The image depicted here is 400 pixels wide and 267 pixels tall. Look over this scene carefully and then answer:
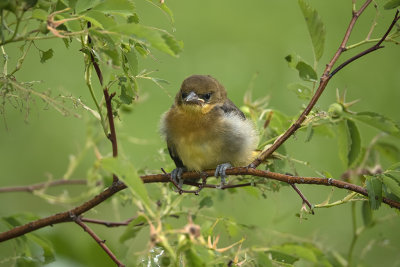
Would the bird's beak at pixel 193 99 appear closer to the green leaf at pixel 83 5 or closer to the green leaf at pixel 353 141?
the green leaf at pixel 353 141

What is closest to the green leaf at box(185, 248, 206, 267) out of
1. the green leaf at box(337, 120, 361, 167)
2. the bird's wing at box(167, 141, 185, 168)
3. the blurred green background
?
the green leaf at box(337, 120, 361, 167)

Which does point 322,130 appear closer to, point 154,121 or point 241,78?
point 154,121

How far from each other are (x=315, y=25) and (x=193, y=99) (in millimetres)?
1342

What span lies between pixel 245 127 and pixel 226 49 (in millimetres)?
4652

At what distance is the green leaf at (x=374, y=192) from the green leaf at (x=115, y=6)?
3.23ft

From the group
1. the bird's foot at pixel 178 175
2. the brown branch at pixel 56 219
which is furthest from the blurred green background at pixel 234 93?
the brown branch at pixel 56 219

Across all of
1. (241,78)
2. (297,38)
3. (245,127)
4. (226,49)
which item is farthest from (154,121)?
(245,127)

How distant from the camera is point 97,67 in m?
2.05

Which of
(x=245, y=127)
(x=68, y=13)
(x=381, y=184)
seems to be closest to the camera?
(x=68, y=13)

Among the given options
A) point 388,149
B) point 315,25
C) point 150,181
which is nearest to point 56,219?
point 150,181

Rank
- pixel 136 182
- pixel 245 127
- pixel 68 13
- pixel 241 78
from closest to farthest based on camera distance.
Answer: pixel 136 182, pixel 68 13, pixel 245 127, pixel 241 78

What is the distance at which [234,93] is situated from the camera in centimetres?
659

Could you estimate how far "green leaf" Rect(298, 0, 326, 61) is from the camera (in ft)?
7.13

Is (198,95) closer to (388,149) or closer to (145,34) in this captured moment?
(388,149)
